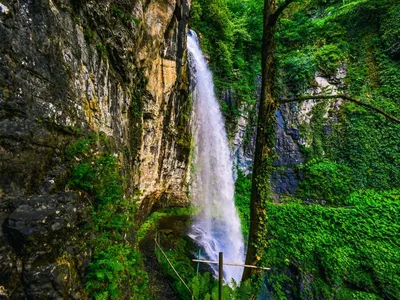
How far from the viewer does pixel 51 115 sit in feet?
7.79

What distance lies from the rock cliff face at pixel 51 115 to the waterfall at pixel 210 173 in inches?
223

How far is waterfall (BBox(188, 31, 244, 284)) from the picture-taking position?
9797 millimetres

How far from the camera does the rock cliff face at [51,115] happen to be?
1.76 metres

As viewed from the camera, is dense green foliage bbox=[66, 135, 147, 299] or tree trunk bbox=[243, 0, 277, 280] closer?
dense green foliage bbox=[66, 135, 147, 299]

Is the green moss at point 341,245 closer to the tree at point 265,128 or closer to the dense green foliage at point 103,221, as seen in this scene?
the tree at point 265,128

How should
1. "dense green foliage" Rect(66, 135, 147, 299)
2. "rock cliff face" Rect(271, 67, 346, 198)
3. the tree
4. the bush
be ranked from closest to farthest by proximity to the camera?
1. "dense green foliage" Rect(66, 135, 147, 299)
2. the tree
3. the bush
4. "rock cliff face" Rect(271, 67, 346, 198)

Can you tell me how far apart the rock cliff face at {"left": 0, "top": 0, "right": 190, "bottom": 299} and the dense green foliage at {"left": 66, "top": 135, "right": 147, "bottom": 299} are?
123mm

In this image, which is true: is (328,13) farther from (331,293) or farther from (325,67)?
(331,293)

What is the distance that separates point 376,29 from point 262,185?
528 inches

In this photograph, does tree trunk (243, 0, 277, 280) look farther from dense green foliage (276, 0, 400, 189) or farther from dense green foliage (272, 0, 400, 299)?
dense green foliage (276, 0, 400, 189)

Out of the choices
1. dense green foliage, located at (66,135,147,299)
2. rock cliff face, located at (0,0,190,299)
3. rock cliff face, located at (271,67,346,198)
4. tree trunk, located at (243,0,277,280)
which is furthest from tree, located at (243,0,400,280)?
rock cliff face, located at (271,67,346,198)

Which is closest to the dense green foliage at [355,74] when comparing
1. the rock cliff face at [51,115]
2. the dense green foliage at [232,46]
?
the dense green foliage at [232,46]

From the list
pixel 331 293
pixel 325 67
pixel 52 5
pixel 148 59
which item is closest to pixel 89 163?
pixel 52 5

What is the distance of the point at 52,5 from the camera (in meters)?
2.57
